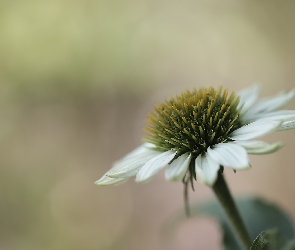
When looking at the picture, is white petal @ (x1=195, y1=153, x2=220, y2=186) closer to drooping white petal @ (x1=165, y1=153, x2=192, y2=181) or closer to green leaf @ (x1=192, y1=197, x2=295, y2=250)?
drooping white petal @ (x1=165, y1=153, x2=192, y2=181)

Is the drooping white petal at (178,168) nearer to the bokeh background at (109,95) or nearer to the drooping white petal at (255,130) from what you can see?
the drooping white petal at (255,130)

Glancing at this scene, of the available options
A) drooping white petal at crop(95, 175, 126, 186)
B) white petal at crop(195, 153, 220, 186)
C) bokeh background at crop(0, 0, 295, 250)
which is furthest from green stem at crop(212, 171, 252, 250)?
bokeh background at crop(0, 0, 295, 250)

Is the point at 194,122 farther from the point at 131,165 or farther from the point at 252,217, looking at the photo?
the point at 252,217

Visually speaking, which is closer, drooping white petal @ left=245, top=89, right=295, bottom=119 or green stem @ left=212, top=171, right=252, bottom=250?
green stem @ left=212, top=171, right=252, bottom=250

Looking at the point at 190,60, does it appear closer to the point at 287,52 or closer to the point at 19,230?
the point at 287,52

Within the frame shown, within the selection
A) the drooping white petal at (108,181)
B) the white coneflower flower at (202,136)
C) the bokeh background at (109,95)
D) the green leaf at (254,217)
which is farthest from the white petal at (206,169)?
the bokeh background at (109,95)

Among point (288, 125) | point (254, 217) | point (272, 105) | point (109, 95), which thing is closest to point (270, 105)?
point (272, 105)

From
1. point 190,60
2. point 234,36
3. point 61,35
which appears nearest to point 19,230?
point 61,35
